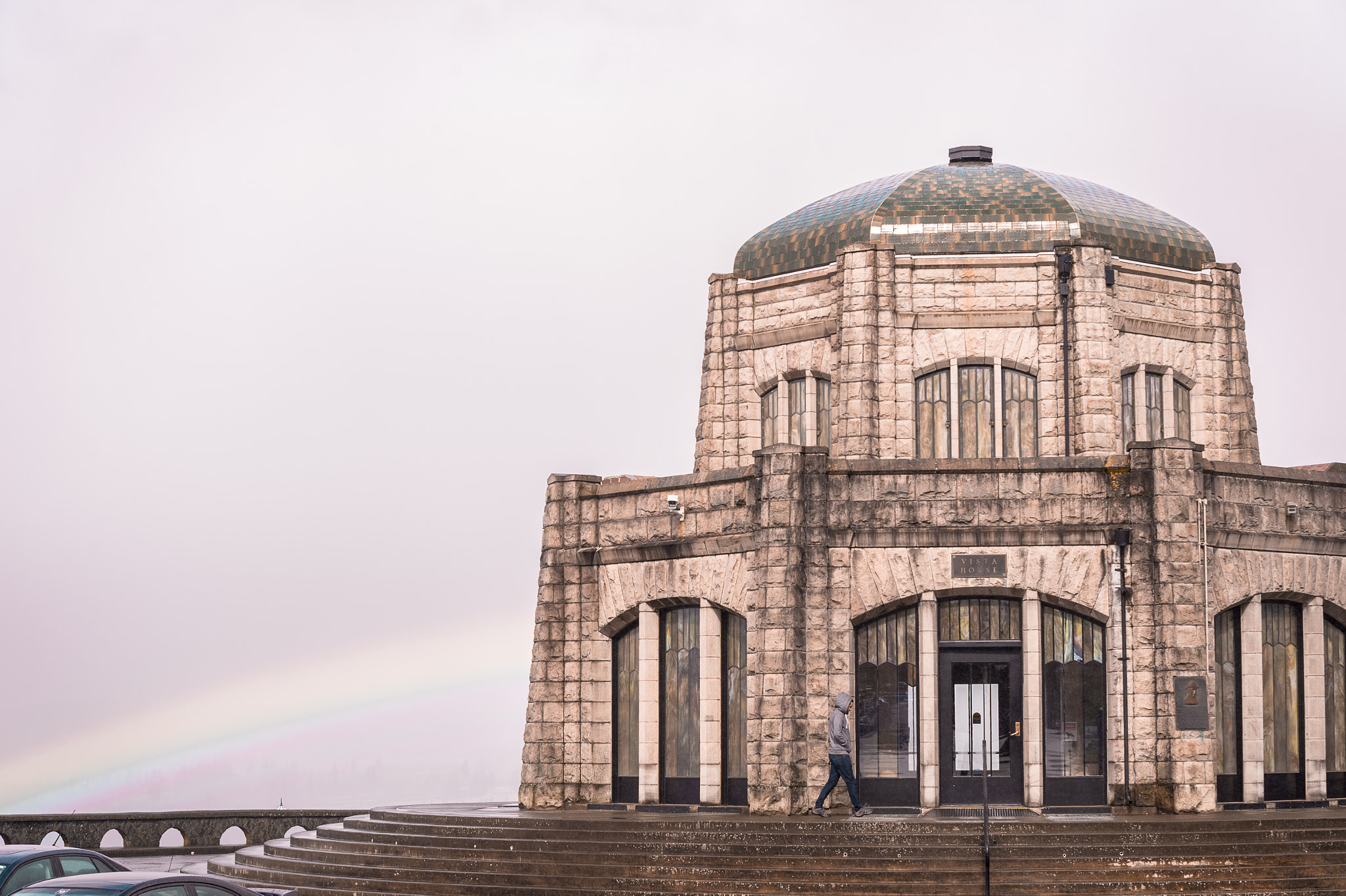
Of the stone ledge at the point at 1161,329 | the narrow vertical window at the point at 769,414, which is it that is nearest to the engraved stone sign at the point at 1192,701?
the stone ledge at the point at 1161,329

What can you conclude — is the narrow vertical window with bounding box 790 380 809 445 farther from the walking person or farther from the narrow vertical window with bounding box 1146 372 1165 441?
the walking person

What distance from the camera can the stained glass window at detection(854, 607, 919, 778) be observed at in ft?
87.9

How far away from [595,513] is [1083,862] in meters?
11.5

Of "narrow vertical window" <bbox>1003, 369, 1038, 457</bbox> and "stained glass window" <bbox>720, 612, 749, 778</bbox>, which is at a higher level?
"narrow vertical window" <bbox>1003, 369, 1038, 457</bbox>

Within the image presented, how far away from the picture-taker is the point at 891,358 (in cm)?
3303

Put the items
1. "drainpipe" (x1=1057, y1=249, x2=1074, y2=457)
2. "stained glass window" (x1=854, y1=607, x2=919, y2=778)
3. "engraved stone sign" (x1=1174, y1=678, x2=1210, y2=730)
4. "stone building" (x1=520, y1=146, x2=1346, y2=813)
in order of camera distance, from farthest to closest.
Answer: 1. "drainpipe" (x1=1057, y1=249, x2=1074, y2=457)
2. "stained glass window" (x1=854, y1=607, x2=919, y2=778)
3. "stone building" (x1=520, y1=146, x2=1346, y2=813)
4. "engraved stone sign" (x1=1174, y1=678, x2=1210, y2=730)

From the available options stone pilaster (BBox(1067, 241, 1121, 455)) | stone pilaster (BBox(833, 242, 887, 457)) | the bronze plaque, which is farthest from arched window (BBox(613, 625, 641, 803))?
stone pilaster (BBox(1067, 241, 1121, 455))

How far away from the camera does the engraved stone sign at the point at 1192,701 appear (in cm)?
2561

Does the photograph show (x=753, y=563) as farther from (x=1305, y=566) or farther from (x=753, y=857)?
(x=1305, y=566)

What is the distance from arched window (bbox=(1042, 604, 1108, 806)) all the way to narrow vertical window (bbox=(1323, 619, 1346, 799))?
475cm

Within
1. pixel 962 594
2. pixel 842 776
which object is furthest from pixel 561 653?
pixel 962 594

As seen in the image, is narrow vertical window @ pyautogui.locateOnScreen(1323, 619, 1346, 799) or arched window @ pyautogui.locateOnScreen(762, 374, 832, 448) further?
arched window @ pyautogui.locateOnScreen(762, 374, 832, 448)

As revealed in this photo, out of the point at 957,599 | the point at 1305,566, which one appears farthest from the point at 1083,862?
the point at 1305,566

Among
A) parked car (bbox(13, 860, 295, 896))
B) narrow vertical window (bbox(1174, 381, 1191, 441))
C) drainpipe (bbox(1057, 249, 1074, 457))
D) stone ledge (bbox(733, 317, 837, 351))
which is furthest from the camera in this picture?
narrow vertical window (bbox(1174, 381, 1191, 441))
